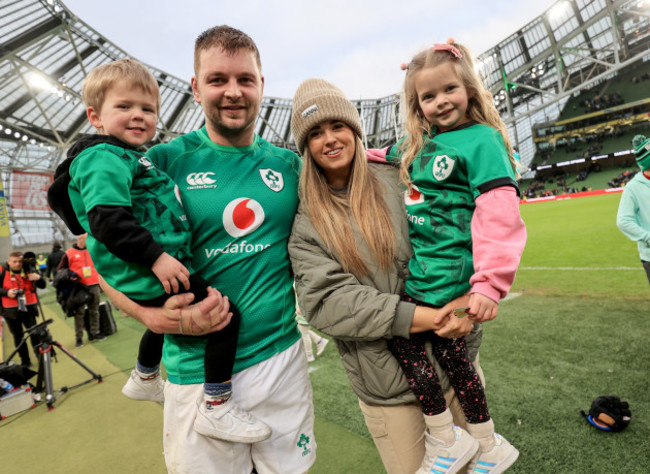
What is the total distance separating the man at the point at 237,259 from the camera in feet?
4.96

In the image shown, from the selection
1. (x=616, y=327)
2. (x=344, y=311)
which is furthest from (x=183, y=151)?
(x=616, y=327)

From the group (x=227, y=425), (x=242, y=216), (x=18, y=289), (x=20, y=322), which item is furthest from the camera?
(x=20, y=322)

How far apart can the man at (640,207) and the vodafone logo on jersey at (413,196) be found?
3087 mm

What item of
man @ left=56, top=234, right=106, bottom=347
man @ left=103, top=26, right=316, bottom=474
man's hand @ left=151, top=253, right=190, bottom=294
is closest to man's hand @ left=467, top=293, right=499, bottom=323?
man @ left=103, top=26, right=316, bottom=474

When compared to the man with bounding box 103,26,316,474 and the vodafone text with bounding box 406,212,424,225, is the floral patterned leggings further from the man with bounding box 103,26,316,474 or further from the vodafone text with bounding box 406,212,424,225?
the man with bounding box 103,26,316,474

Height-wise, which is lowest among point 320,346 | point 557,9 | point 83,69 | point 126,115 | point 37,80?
point 320,346

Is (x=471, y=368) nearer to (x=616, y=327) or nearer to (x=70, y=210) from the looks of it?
(x=70, y=210)

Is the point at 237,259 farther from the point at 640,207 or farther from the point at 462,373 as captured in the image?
the point at 640,207

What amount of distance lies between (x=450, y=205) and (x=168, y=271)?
113 cm

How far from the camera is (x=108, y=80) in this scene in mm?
1583

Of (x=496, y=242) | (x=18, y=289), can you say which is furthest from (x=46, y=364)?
(x=496, y=242)

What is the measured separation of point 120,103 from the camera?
1.58 m

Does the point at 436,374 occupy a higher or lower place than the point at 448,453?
higher

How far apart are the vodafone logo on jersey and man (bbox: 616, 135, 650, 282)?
309cm
